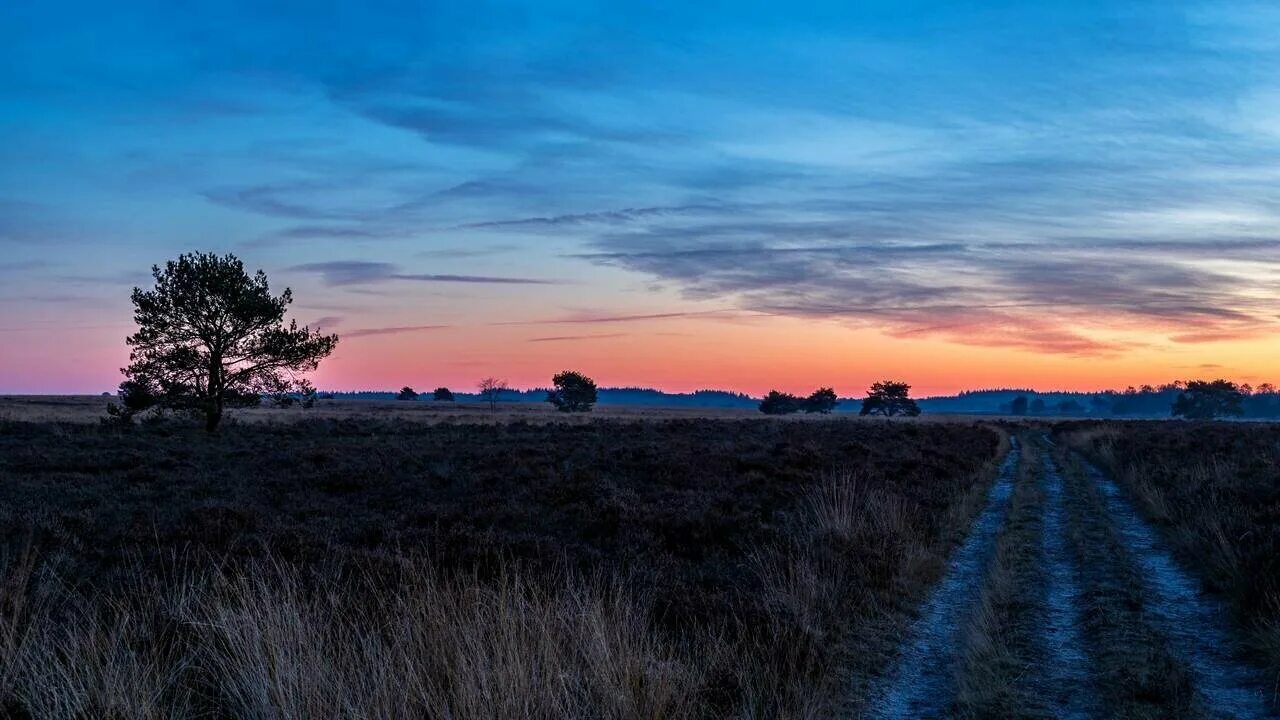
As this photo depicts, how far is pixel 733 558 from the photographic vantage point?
1190cm

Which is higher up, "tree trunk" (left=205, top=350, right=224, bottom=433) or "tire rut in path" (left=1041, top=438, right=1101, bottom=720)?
"tree trunk" (left=205, top=350, right=224, bottom=433)

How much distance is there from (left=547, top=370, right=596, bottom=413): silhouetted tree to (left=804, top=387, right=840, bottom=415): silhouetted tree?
53.2 metres

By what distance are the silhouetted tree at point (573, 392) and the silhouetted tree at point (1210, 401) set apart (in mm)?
122093

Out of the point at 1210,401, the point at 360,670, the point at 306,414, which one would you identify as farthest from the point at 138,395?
the point at 1210,401

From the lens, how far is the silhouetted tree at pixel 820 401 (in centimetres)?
15438

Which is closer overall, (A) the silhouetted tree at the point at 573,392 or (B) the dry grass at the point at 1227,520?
(B) the dry grass at the point at 1227,520

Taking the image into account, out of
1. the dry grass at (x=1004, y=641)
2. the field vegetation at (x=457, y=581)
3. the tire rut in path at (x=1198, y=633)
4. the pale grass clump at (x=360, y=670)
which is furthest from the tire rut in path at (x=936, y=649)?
the tire rut in path at (x=1198, y=633)

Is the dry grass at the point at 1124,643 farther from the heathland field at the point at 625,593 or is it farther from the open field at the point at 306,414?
the open field at the point at 306,414

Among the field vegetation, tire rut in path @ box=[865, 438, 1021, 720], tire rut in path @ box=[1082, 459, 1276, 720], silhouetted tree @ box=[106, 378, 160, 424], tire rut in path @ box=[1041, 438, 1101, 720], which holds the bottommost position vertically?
tire rut in path @ box=[865, 438, 1021, 720]

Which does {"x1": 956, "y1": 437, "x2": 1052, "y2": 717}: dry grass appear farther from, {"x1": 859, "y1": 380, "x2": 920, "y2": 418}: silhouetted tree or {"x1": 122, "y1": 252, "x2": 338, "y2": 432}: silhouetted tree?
{"x1": 859, "y1": 380, "x2": 920, "y2": 418}: silhouetted tree

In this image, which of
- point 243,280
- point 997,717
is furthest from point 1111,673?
point 243,280

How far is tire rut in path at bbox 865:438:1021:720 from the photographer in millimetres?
6469

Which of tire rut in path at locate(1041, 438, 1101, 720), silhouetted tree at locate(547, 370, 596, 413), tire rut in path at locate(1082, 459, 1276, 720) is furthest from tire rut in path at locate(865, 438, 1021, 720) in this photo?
silhouetted tree at locate(547, 370, 596, 413)

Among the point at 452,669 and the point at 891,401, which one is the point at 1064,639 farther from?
the point at 891,401
